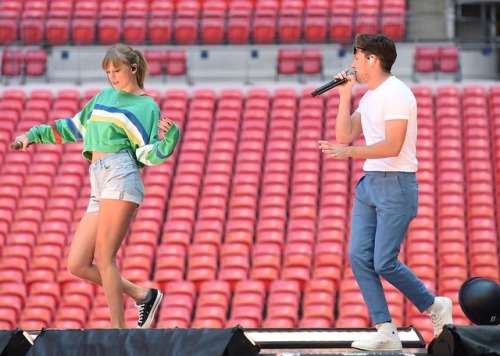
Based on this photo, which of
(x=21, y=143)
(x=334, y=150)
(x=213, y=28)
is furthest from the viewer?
(x=213, y=28)

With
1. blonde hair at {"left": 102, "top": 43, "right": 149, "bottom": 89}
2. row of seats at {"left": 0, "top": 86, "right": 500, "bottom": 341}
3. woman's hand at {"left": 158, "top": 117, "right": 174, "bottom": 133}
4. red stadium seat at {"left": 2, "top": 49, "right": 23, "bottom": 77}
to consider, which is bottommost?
row of seats at {"left": 0, "top": 86, "right": 500, "bottom": 341}

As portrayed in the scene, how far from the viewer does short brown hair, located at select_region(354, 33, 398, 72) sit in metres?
5.37

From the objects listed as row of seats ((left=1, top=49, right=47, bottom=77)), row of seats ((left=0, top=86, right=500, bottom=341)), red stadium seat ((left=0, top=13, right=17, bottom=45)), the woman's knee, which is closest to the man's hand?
the woman's knee

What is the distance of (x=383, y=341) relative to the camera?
5305 mm

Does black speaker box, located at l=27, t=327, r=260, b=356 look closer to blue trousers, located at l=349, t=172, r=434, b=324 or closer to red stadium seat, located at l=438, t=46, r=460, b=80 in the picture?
blue trousers, located at l=349, t=172, r=434, b=324

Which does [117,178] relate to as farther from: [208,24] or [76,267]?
[208,24]

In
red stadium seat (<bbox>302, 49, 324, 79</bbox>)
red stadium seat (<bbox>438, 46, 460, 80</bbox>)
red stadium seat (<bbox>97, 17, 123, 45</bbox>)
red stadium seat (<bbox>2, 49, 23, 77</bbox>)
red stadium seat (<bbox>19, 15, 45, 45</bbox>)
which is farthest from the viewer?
red stadium seat (<bbox>19, 15, 45, 45</bbox>)

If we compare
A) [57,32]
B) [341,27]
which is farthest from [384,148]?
[57,32]

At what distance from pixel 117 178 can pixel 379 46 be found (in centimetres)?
131

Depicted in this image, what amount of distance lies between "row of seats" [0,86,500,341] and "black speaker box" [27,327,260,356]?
21.4 feet

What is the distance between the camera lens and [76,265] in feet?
18.4

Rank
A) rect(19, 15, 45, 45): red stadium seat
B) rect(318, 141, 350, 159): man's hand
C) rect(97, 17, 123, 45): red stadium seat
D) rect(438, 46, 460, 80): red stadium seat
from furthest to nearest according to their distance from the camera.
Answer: rect(19, 15, 45, 45): red stadium seat → rect(97, 17, 123, 45): red stadium seat → rect(438, 46, 460, 80): red stadium seat → rect(318, 141, 350, 159): man's hand

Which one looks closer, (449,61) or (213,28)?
(449,61)

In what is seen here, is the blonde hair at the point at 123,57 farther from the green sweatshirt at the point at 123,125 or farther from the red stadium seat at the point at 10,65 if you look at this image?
the red stadium seat at the point at 10,65
